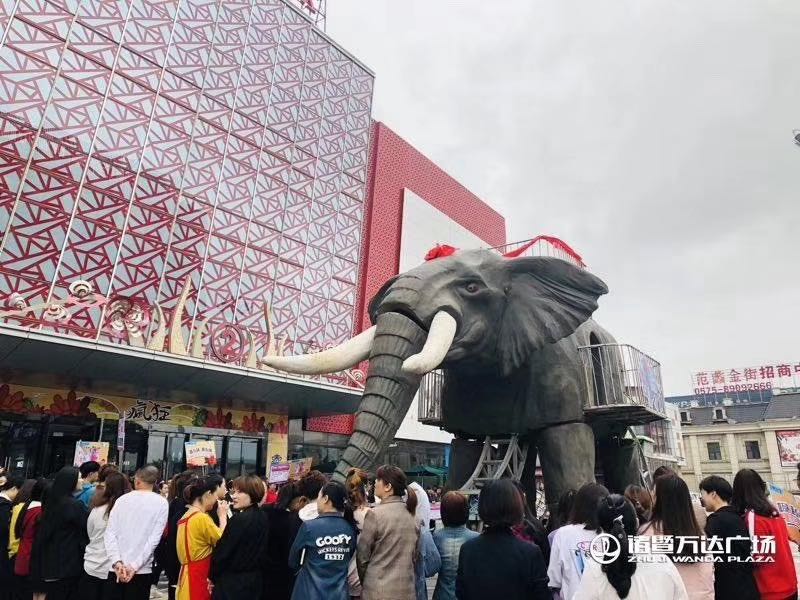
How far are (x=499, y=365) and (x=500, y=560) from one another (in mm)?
3000

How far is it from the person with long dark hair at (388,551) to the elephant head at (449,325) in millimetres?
987

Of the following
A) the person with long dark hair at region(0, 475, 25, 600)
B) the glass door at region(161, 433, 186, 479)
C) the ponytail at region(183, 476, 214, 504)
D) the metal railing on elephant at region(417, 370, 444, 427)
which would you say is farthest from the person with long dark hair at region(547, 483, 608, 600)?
the glass door at region(161, 433, 186, 479)

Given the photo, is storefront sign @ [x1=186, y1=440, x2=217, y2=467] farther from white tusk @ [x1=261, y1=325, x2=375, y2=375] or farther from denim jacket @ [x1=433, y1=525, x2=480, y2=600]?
denim jacket @ [x1=433, y1=525, x2=480, y2=600]

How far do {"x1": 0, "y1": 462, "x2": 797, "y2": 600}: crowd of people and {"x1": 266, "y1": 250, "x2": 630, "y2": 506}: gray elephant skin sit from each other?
1195 millimetres

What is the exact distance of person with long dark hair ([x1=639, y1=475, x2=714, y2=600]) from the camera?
2.61 m

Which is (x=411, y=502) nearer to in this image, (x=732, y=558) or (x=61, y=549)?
(x=732, y=558)

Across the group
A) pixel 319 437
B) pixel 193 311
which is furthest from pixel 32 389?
pixel 319 437

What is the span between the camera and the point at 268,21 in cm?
2222

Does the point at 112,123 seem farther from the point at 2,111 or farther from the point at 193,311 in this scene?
the point at 193,311

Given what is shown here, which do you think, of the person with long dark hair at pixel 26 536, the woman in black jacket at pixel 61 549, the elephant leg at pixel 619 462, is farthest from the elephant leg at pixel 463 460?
the person with long dark hair at pixel 26 536

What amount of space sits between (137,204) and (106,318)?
3855 mm

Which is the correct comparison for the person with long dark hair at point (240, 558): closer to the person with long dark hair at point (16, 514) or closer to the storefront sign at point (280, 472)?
the person with long dark hair at point (16, 514)

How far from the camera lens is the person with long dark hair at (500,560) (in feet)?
8.13

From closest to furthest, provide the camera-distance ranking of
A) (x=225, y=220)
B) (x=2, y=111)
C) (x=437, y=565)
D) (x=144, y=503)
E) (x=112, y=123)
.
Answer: (x=437, y=565)
(x=144, y=503)
(x=2, y=111)
(x=112, y=123)
(x=225, y=220)
